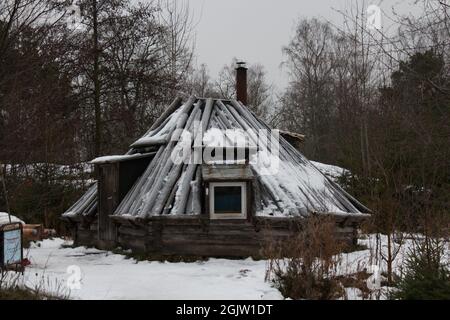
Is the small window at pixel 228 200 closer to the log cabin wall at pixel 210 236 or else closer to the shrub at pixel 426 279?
the log cabin wall at pixel 210 236

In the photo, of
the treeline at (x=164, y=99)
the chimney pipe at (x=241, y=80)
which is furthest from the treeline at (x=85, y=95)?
the chimney pipe at (x=241, y=80)

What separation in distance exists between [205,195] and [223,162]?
1.00 metres

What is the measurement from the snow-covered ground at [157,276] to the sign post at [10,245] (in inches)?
16.2

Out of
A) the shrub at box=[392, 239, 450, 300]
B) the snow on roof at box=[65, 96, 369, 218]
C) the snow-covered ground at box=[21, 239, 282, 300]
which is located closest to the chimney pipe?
the snow on roof at box=[65, 96, 369, 218]

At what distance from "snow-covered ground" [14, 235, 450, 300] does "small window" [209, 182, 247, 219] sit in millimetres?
1027

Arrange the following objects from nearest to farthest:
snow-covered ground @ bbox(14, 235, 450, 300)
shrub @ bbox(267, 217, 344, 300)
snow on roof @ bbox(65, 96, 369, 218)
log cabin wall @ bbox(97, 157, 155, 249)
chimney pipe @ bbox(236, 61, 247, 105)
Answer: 1. shrub @ bbox(267, 217, 344, 300)
2. snow-covered ground @ bbox(14, 235, 450, 300)
3. snow on roof @ bbox(65, 96, 369, 218)
4. log cabin wall @ bbox(97, 157, 155, 249)
5. chimney pipe @ bbox(236, 61, 247, 105)

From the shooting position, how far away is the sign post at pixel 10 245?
895 centimetres

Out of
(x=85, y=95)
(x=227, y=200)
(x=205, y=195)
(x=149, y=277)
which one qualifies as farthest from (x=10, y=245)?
(x=85, y=95)

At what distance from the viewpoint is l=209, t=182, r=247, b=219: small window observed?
11.4 meters

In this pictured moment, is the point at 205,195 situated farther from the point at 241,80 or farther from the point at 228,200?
the point at 241,80

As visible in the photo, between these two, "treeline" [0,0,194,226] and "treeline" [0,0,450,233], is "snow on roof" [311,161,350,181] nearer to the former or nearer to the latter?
"treeline" [0,0,450,233]

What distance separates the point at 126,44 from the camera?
75.0 feet

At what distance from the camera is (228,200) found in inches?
454

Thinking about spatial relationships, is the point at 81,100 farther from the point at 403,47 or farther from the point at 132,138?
the point at 403,47
